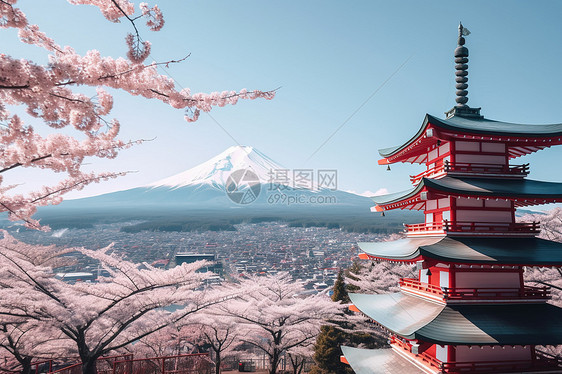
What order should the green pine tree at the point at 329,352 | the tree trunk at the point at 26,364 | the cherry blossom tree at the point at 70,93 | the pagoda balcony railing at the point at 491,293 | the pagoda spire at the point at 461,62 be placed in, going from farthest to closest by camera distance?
the green pine tree at the point at 329,352, the tree trunk at the point at 26,364, the pagoda spire at the point at 461,62, the pagoda balcony railing at the point at 491,293, the cherry blossom tree at the point at 70,93

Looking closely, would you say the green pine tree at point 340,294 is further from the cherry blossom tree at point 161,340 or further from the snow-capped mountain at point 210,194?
the snow-capped mountain at point 210,194

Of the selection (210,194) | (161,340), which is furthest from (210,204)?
(161,340)

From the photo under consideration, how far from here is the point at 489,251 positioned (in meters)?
7.19

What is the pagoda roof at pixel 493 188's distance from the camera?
286 inches

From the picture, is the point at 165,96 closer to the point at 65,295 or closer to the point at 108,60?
the point at 108,60

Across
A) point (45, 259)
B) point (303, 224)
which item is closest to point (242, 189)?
point (303, 224)

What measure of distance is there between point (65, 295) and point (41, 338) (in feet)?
12.4

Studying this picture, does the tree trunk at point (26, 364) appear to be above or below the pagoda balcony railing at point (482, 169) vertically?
below

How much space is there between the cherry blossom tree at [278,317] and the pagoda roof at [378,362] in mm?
5596

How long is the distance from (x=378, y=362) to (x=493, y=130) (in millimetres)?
6383

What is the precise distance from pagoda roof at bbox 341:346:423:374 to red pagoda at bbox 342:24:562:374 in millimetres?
41

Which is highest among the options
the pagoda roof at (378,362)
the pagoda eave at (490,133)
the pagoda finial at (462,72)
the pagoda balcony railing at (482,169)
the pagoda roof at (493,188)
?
the pagoda finial at (462,72)

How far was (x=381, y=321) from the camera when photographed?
7984mm

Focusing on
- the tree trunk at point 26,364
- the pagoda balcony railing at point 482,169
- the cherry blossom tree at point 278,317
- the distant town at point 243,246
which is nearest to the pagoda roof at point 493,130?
the pagoda balcony railing at point 482,169
